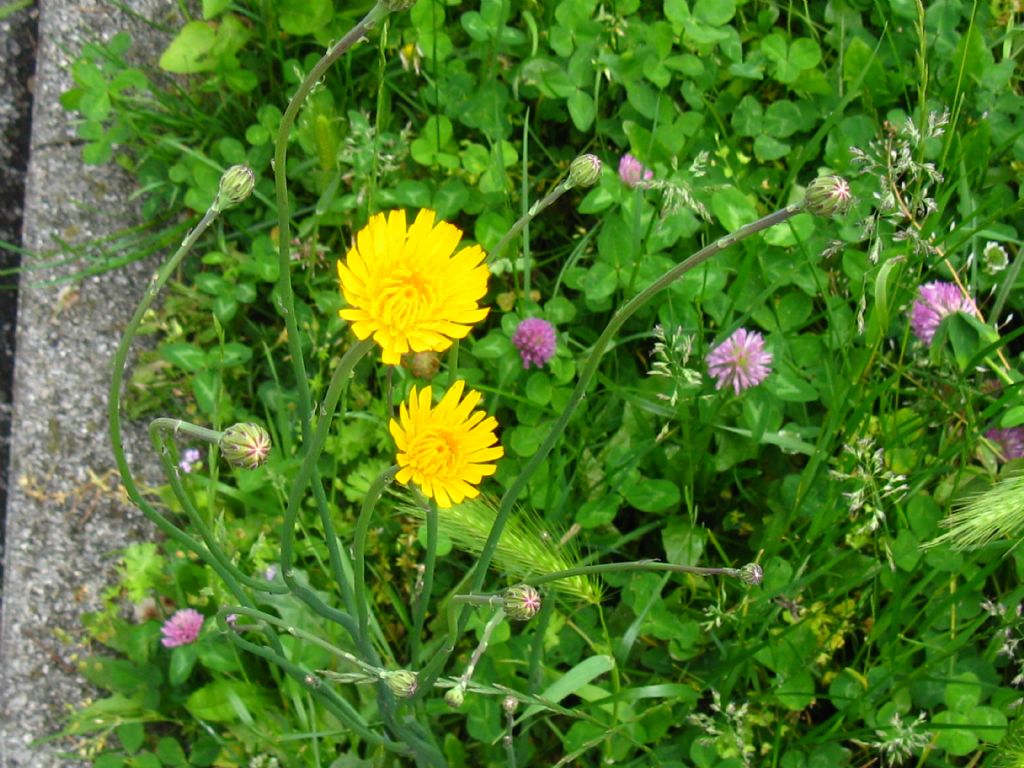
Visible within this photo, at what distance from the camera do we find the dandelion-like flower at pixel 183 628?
1.78 metres

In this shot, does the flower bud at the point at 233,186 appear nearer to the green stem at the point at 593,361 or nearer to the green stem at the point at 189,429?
the green stem at the point at 189,429

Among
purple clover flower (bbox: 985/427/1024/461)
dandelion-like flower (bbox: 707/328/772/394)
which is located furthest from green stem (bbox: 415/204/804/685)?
purple clover flower (bbox: 985/427/1024/461)

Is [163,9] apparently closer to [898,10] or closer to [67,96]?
[67,96]

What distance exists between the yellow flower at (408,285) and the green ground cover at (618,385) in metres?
0.46

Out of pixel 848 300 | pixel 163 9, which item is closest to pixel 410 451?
pixel 848 300

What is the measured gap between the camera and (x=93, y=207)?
220 centimetres

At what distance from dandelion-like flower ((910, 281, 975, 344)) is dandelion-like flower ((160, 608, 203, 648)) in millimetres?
1314

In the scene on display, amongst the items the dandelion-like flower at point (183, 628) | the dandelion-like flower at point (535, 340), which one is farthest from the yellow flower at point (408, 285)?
the dandelion-like flower at point (183, 628)

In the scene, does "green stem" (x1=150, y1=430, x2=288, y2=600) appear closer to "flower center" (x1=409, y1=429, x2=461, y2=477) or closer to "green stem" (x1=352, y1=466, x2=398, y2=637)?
"green stem" (x1=352, y1=466, x2=398, y2=637)

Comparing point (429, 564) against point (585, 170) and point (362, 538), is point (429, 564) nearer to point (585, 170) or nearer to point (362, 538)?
point (362, 538)

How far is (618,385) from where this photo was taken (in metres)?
1.86

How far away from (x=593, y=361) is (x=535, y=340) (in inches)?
29.1

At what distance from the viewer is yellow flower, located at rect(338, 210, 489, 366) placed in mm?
988

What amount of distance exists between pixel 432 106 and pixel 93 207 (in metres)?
0.74
